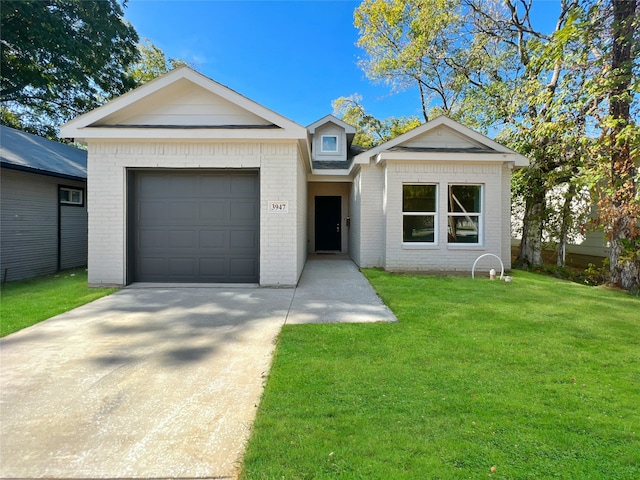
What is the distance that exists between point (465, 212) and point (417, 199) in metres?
1.45

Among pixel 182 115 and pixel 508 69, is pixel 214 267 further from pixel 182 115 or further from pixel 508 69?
pixel 508 69

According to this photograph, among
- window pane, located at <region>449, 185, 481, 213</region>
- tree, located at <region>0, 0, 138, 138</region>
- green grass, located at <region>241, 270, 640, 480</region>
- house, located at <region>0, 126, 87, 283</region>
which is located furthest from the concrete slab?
tree, located at <region>0, 0, 138, 138</region>

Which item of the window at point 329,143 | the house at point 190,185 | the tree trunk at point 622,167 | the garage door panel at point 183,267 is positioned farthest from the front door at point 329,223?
the tree trunk at point 622,167

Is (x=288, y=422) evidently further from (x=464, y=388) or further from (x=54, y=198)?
(x=54, y=198)

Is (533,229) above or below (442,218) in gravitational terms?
below

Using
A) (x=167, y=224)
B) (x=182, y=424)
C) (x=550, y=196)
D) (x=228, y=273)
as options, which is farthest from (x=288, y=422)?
(x=550, y=196)

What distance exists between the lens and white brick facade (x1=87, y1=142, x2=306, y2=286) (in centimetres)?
704

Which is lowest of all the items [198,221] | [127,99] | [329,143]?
[198,221]

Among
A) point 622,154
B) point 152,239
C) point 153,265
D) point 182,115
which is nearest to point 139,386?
point 153,265

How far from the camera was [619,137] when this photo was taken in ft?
23.1

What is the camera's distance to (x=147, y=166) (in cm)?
706

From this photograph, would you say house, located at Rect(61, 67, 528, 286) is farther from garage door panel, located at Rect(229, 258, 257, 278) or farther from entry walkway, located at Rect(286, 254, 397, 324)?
entry walkway, located at Rect(286, 254, 397, 324)

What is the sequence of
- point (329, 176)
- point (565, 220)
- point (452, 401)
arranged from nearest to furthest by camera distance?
1. point (452, 401)
2. point (565, 220)
3. point (329, 176)

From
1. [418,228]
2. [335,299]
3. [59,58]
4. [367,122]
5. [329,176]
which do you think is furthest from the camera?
[367,122]
